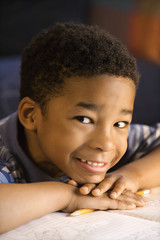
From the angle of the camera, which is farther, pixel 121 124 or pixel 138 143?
A: pixel 138 143

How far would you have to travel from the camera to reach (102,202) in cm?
71

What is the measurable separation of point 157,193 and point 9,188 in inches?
14.9

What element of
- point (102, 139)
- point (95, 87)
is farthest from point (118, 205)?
point (95, 87)

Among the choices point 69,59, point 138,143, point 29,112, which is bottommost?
point 138,143

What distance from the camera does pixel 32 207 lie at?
2.05ft

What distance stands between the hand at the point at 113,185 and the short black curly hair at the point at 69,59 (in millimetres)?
209

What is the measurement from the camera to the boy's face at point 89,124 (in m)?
0.69

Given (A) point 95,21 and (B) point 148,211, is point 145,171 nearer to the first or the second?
(B) point 148,211

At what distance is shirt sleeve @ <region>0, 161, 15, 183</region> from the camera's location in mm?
757

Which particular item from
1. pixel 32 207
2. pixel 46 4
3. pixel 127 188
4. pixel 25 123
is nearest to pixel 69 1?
pixel 46 4

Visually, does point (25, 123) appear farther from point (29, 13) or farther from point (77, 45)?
point (29, 13)

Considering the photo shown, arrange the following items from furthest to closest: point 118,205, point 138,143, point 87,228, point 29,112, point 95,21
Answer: point 95,21 → point 138,143 → point 29,112 → point 118,205 → point 87,228

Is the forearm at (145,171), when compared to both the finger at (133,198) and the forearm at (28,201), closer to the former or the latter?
the finger at (133,198)

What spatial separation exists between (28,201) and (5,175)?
173mm
